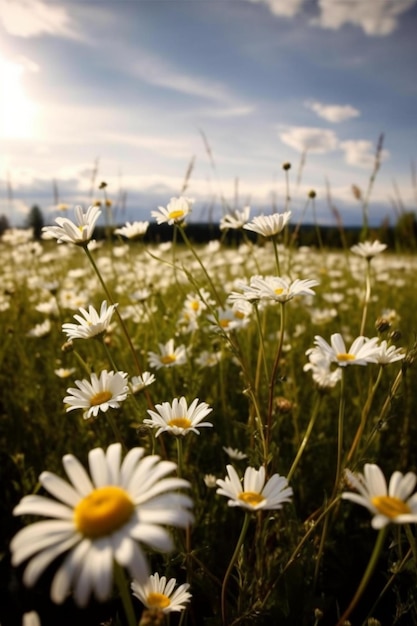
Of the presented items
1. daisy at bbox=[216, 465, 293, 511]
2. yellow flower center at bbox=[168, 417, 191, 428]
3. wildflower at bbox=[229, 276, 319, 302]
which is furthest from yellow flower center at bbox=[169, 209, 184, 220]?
daisy at bbox=[216, 465, 293, 511]

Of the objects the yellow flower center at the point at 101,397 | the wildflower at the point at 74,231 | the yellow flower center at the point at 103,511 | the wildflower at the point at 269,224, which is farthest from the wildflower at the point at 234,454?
the yellow flower center at the point at 103,511

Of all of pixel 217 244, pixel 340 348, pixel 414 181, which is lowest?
pixel 340 348

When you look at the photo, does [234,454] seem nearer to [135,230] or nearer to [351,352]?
[351,352]

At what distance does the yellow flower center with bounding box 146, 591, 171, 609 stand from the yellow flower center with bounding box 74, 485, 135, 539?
18.5 inches

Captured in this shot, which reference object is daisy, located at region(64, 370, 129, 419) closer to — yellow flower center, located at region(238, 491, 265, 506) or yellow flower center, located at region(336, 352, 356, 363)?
yellow flower center, located at region(238, 491, 265, 506)

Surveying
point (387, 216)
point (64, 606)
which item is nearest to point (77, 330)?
point (64, 606)

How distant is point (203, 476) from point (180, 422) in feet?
3.08

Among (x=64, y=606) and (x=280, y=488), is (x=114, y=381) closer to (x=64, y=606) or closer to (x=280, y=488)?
(x=280, y=488)

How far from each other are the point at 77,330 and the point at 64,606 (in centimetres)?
117

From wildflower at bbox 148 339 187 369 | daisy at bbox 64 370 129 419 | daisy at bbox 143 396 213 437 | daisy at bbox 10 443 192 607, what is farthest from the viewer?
wildflower at bbox 148 339 187 369

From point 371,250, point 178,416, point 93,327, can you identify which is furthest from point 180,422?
point 371,250

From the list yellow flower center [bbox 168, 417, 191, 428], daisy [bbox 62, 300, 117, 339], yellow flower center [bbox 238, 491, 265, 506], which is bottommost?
yellow flower center [bbox 238, 491, 265, 506]

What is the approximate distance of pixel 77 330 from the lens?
55.6 inches

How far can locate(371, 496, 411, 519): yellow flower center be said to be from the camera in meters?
0.79
